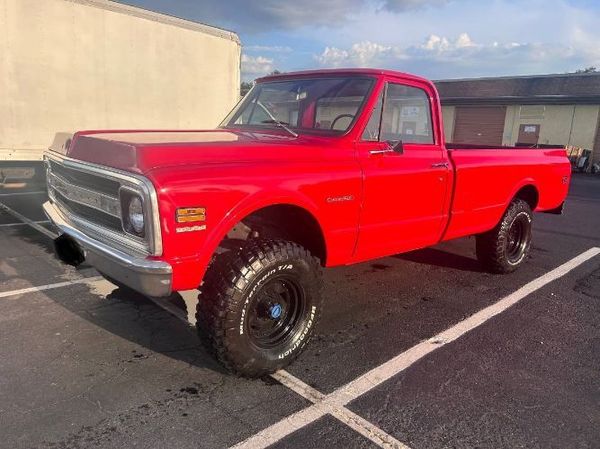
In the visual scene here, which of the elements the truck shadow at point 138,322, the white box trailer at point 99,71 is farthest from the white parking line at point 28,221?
the truck shadow at point 138,322

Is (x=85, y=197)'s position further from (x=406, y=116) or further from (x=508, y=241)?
(x=508, y=241)

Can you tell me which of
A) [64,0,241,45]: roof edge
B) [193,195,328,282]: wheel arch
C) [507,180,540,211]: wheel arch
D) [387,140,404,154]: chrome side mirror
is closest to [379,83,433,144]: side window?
[387,140,404,154]: chrome side mirror

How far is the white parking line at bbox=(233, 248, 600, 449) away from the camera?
8.39ft

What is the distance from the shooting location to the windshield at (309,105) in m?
3.83

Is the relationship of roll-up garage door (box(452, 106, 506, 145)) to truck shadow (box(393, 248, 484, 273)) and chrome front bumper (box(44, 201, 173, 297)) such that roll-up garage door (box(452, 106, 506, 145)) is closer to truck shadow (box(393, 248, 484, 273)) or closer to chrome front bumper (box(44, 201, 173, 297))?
truck shadow (box(393, 248, 484, 273))

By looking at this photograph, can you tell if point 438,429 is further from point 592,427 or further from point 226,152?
point 226,152

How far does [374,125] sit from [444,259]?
9.18 feet

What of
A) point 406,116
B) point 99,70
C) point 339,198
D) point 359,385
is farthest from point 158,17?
point 359,385

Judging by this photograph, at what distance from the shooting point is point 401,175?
12.7 feet

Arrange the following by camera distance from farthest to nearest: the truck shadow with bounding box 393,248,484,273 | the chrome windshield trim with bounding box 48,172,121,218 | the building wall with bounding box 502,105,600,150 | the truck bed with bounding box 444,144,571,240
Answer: the building wall with bounding box 502,105,600,150 → the truck shadow with bounding box 393,248,484,273 → the truck bed with bounding box 444,144,571,240 → the chrome windshield trim with bounding box 48,172,121,218

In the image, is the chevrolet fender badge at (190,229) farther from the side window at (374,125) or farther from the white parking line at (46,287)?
the white parking line at (46,287)

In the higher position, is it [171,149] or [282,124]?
[282,124]

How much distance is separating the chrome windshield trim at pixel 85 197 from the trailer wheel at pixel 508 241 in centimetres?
405

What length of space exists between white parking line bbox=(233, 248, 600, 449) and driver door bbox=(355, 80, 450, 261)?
31.2 inches
